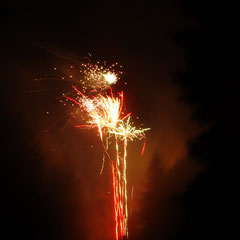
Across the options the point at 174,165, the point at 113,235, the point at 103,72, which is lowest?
the point at 113,235

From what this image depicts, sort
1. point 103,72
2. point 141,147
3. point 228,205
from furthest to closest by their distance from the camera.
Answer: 1. point 141,147
2. point 103,72
3. point 228,205

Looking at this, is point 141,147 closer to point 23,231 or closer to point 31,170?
point 31,170

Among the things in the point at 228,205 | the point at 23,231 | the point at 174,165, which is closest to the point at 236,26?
the point at 228,205

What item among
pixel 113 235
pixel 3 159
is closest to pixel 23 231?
pixel 3 159

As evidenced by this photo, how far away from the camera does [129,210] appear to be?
9484 mm

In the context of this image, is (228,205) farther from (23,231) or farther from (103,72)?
(23,231)

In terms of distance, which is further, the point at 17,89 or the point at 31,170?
the point at 31,170

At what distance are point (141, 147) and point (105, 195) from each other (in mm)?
2854

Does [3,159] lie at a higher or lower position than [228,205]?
higher

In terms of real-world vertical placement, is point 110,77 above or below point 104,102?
above

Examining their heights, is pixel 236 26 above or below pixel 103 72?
below

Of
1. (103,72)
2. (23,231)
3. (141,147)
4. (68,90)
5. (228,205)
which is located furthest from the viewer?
(23,231)

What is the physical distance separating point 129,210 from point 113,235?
126cm

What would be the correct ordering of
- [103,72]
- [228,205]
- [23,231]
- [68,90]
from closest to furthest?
[228,205] → [103,72] → [68,90] → [23,231]
